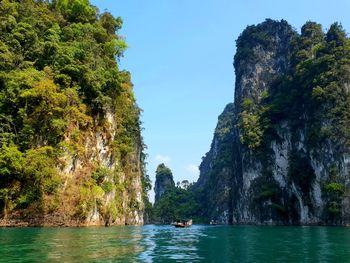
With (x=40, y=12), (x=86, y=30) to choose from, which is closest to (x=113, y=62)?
(x=86, y=30)

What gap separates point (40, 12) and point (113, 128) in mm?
14812

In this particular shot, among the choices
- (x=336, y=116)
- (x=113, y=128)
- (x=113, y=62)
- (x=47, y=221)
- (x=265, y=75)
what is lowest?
(x=47, y=221)

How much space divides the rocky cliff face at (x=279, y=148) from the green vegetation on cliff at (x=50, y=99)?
29.2 m

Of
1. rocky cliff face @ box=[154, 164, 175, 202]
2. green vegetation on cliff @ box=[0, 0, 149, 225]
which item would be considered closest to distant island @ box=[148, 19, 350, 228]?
green vegetation on cliff @ box=[0, 0, 149, 225]

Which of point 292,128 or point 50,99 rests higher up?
point 292,128

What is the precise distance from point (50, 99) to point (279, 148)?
154 feet

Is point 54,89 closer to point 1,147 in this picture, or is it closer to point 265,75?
point 1,147

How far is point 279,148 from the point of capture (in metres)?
70.8

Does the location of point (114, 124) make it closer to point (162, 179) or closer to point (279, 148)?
point (279, 148)

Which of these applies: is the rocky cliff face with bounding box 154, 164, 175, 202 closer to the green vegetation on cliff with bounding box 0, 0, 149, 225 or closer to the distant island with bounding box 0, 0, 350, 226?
the distant island with bounding box 0, 0, 350, 226

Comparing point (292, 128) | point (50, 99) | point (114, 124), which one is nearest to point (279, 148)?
point (292, 128)

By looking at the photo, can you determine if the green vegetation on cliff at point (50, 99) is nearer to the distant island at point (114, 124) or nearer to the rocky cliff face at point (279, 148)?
the distant island at point (114, 124)

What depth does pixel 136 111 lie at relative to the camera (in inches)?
2675

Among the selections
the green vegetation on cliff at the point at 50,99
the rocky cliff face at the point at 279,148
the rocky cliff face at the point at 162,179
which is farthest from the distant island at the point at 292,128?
the rocky cliff face at the point at 162,179
